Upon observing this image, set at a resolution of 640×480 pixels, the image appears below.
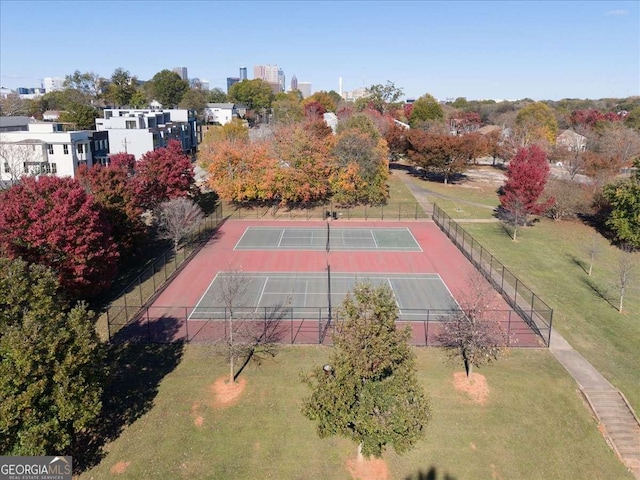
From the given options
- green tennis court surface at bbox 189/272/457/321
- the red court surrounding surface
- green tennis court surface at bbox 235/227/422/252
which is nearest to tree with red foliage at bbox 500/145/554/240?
the red court surrounding surface

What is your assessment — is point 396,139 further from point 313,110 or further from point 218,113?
point 218,113

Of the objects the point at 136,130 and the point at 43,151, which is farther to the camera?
Result: the point at 136,130

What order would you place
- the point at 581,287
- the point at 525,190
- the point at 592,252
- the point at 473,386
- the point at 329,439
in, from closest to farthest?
the point at 329,439 → the point at 473,386 → the point at 581,287 → the point at 592,252 → the point at 525,190

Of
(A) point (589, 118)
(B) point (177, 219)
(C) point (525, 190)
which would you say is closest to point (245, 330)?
(B) point (177, 219)

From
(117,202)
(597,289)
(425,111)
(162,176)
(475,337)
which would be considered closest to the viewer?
(475,337)

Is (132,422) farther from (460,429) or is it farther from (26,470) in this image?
(460,429)

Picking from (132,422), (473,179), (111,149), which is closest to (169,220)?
(132,422)

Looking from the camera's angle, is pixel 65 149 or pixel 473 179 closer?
pixel 65 149
